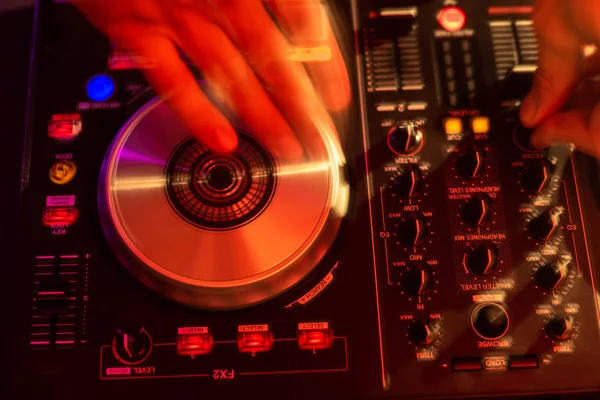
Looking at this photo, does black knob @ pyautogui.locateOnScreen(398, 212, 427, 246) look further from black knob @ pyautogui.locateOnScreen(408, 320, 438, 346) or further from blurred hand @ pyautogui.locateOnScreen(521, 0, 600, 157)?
blurred hand @ pyautogui.locateOnScreen(521, 0, 600, 157)

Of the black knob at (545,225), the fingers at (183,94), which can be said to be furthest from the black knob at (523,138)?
the fingers at (183,94)

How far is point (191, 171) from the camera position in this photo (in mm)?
1026

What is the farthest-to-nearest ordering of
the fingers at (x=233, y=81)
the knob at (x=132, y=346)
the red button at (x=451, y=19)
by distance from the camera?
1. the red button at (x=451, y=19)
2. the fingers at (x=233, y=81)
3. the knob at (x=132, y=346)

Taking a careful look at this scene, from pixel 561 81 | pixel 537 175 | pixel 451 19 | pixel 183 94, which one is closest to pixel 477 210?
pixel 537 175

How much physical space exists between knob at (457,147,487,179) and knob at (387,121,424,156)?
8cm

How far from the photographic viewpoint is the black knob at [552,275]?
0.95m

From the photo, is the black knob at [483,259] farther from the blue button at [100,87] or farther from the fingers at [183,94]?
the blue button at [100,87]

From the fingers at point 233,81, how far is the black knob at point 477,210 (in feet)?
1.00

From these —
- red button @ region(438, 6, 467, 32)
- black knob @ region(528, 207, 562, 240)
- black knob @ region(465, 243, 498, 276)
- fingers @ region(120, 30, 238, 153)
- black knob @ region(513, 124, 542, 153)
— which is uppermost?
red button @ region(438, 6, 467, 32)

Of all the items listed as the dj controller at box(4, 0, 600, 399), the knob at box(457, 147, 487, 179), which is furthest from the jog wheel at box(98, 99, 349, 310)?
the knob at box(457, 147, 487, 179)

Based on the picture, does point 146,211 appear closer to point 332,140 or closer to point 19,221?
point 19,221

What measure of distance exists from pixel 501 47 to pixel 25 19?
1.00 m

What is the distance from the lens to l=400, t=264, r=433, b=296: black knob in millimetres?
952

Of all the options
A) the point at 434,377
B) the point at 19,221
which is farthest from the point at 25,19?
the point at 434,377
